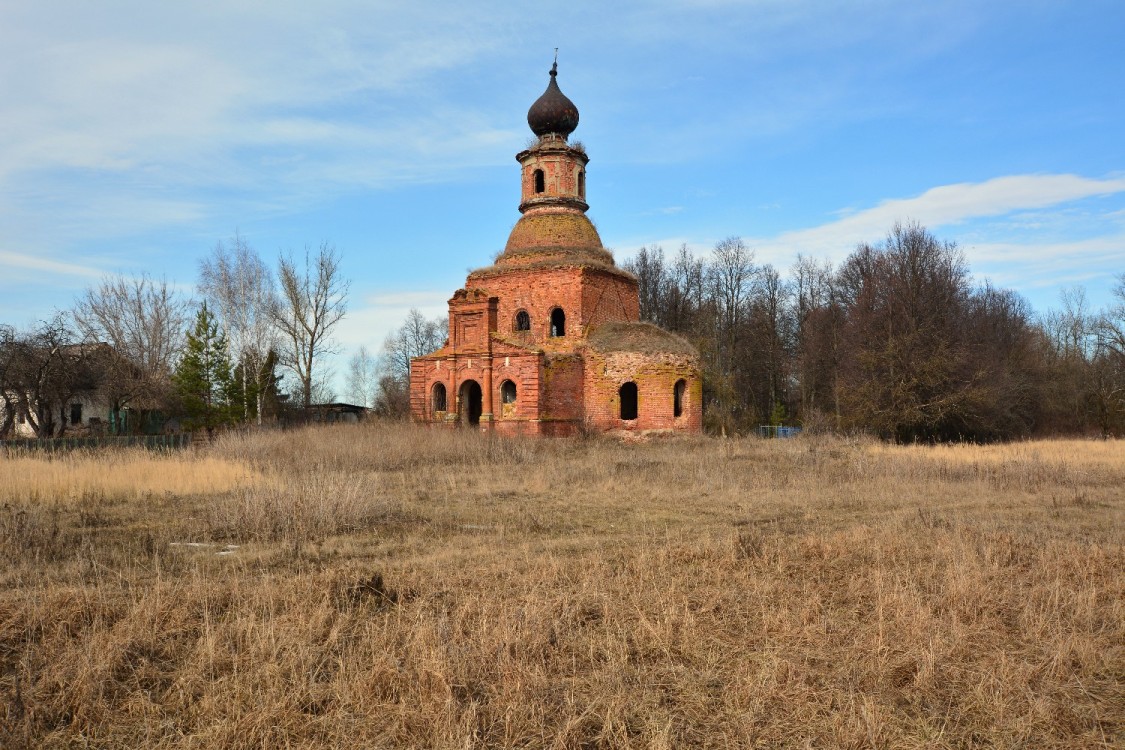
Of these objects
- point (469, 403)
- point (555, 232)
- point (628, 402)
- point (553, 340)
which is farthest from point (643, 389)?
point (555, 232)

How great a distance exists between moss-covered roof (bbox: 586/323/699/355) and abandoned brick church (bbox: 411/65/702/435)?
5cm

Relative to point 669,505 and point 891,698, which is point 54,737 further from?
point 669,505

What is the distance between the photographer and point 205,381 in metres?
29.8

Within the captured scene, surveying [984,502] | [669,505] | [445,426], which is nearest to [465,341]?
[445,426]

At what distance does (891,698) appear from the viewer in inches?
169

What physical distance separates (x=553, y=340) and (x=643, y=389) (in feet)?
12.2

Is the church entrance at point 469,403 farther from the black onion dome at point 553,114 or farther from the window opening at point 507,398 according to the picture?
the black onion dome at point 553,114

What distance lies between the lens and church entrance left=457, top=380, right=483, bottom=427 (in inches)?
1056

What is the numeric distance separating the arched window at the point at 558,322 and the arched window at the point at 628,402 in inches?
130

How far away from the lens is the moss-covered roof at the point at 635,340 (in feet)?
87.1

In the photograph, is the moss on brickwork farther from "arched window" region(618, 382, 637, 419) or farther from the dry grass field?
the dry grass field

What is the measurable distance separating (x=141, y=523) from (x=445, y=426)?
14.7 meters

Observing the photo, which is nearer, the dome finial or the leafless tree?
the leafless tree

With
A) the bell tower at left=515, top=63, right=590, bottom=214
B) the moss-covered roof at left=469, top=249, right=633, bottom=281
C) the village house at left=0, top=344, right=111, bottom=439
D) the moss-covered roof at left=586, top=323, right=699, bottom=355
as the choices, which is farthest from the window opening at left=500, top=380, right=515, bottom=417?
the village house at left=0, top=344, right=111, bottom=439
